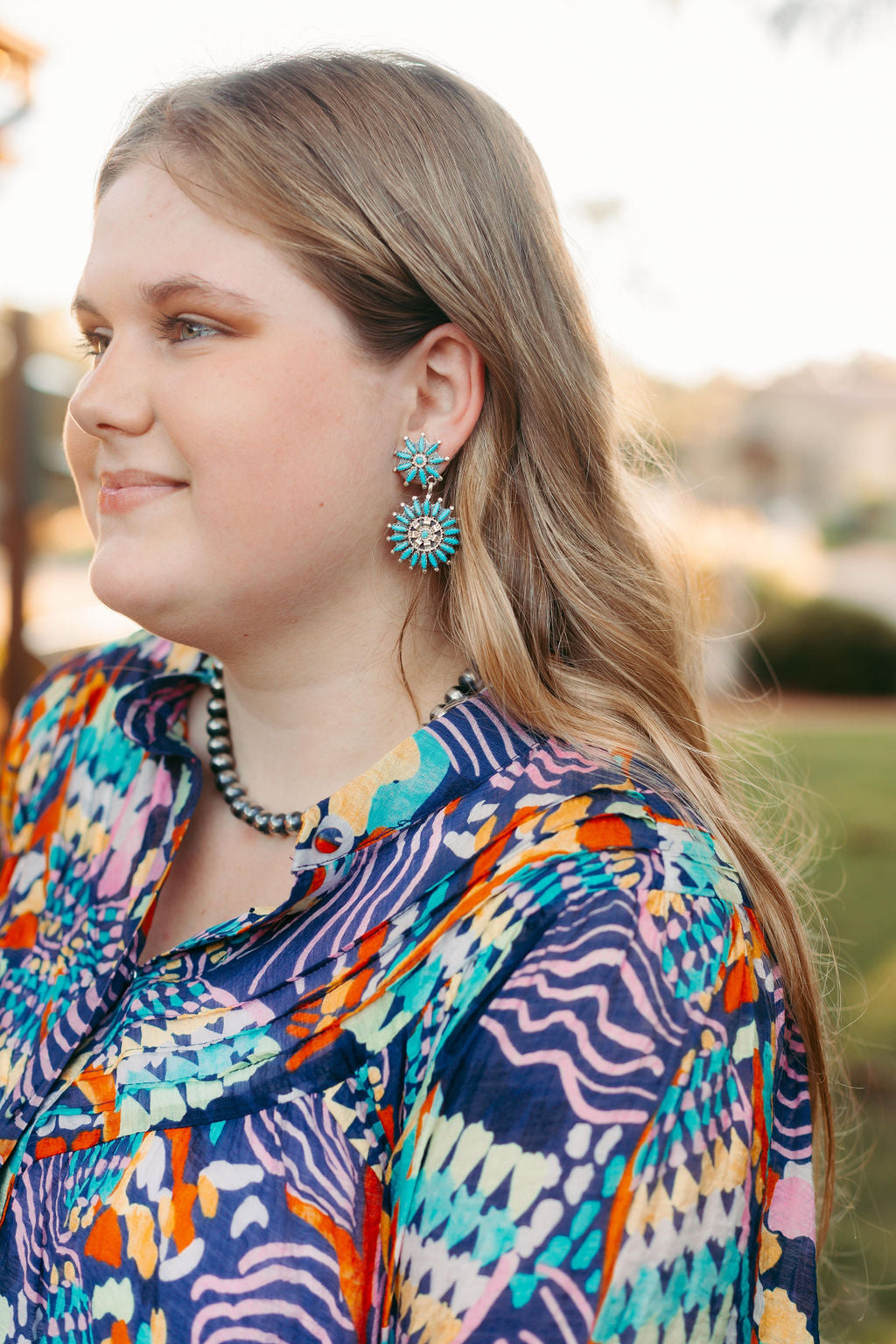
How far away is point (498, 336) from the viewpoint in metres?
1.51

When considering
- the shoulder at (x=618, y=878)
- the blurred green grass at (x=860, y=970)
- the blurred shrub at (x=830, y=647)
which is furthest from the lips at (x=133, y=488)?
the blurred shrub at (x=830, y=647)

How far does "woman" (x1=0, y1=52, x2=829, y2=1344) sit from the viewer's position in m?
1.12

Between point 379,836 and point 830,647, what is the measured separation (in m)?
9.53

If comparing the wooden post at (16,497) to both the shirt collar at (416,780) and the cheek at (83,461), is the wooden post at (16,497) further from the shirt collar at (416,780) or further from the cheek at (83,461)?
the shirt collar at (416,780)

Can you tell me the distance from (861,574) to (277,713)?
1018 cm

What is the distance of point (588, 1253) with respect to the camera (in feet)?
3.48

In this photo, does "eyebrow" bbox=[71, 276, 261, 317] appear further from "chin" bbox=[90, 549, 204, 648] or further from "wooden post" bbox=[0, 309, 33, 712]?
"wooden post" bbox=[0, 309, 33, 712]

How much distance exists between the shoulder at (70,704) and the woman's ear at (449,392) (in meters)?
0.61

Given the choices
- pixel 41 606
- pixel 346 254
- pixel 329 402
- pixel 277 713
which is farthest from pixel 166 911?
pixel 41 606

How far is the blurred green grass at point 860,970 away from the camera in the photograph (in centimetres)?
269

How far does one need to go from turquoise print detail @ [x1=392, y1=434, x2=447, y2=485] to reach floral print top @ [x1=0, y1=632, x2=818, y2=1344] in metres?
0.33

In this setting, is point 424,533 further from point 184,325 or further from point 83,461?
point 83,461

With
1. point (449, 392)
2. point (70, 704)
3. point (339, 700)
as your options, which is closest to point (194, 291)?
point (449, 392)

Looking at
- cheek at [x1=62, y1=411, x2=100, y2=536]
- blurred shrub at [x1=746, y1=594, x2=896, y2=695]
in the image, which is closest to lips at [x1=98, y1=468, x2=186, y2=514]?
cheek at [x1=62, y1=411, x2=100, y2=536]
